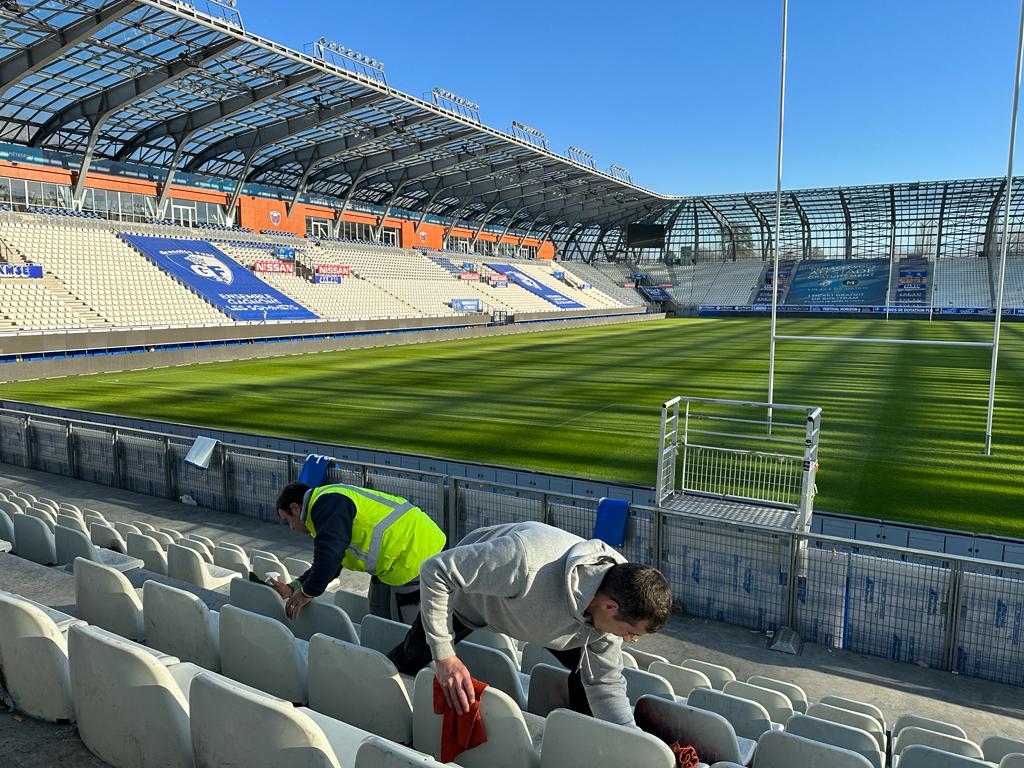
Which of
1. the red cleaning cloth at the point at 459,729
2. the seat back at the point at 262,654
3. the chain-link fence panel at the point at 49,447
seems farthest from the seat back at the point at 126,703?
the chain-link fence panel at the point at 49,447

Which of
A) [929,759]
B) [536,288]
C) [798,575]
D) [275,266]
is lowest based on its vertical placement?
[798,575]

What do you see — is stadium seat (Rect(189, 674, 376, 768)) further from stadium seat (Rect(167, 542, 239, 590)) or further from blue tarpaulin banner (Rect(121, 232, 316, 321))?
blue tarpaulin banner (Rect(121, 232, 316, 321))

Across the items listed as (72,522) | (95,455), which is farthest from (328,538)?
(95,455)

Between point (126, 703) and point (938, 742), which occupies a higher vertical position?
point (126, 703)

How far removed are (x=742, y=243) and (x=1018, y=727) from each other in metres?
99.5

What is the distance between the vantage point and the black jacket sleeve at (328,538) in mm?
3984

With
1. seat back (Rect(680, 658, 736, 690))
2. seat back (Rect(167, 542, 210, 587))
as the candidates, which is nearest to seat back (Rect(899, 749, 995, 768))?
seat back (Rect(680, 658, 736, 690))

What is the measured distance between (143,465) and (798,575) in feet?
33.1

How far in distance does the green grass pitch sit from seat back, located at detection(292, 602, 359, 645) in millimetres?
9054

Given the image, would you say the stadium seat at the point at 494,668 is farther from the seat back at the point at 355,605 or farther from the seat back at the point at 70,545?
the seat back at the point at 70,545

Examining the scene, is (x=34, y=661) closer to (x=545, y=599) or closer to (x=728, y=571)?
(x=545, y=599)

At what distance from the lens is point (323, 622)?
13.9 ft

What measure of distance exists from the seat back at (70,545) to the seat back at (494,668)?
4.15 metres

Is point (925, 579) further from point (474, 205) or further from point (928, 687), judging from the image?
point (474, 205)
